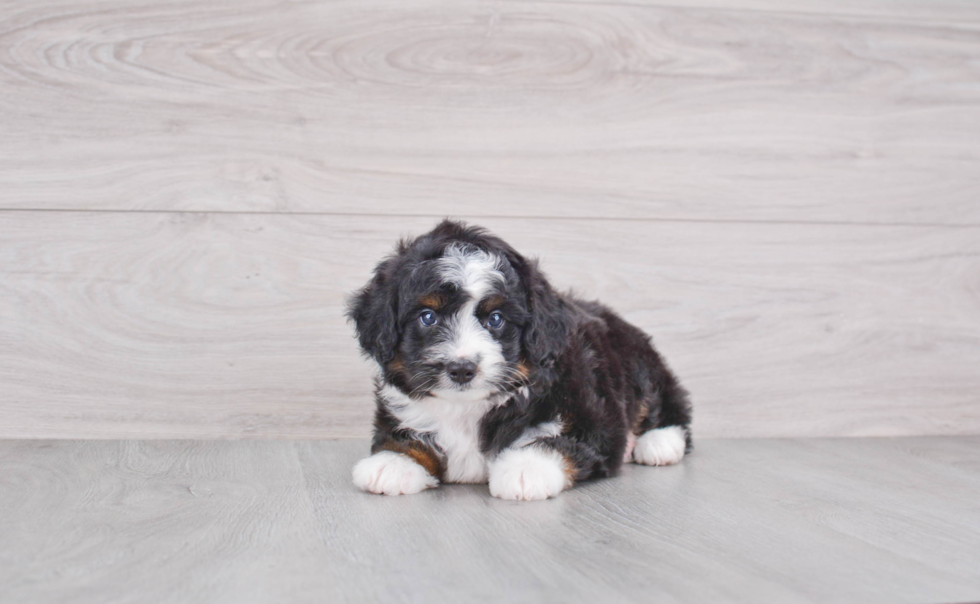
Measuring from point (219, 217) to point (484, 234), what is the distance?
1137 millimetres

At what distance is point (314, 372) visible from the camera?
289cm

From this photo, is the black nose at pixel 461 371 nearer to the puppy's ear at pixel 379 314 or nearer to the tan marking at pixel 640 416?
the puppy's ear at pixel 379 314

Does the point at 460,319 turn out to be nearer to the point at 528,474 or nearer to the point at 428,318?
the point at 428,318

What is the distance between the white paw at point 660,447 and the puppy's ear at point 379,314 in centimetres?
92

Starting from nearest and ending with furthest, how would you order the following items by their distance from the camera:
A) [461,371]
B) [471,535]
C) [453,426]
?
[471,535], [461,371], [453,426]

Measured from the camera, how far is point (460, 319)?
1.98 metres

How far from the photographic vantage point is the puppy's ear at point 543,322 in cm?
204

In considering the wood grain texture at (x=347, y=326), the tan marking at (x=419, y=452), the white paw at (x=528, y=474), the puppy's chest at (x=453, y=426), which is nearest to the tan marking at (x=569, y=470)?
the white paw at (x=528, y=474)

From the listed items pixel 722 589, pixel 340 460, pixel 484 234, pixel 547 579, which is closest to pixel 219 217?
pixel 340 460

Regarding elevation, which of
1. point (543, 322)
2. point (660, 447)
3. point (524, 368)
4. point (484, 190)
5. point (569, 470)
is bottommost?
point (660, 447)

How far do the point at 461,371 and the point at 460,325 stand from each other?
4.8 inches

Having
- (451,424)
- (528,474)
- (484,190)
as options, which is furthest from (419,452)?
(484,190)

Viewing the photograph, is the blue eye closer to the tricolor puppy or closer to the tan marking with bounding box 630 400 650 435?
the tricolor puppy

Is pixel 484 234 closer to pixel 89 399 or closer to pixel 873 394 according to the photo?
pixel 89 399
